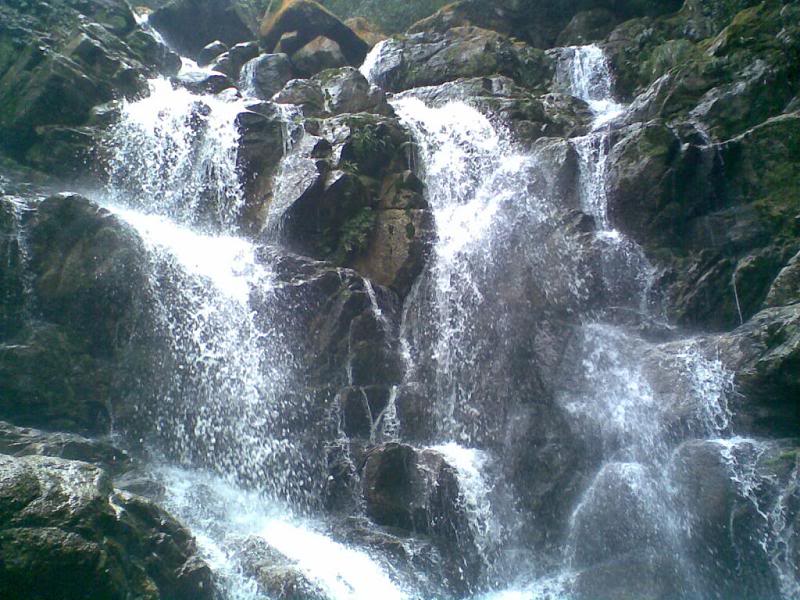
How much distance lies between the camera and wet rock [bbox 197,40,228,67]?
18.5 m

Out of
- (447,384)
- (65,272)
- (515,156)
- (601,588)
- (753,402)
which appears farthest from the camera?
(515,156)

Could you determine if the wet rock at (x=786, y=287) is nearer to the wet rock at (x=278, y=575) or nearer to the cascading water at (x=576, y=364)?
the cascading water at (x=576, y=364)

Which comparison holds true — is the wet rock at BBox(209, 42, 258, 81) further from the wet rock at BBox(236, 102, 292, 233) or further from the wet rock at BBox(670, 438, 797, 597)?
the wet rock at BBox(670, 438, 797, 597)

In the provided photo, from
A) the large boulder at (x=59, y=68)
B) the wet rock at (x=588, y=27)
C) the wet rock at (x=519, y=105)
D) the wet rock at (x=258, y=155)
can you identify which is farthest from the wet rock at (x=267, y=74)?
the wet rock at (x=588, y=27)

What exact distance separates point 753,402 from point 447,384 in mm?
4338

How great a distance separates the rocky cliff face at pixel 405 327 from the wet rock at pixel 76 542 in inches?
1.0

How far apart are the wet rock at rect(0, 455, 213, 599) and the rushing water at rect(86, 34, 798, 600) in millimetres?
889

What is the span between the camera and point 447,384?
10688mm

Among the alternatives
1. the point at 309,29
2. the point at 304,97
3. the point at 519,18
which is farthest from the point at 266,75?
the point at 519,18

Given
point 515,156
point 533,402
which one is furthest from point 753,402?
point 515,156

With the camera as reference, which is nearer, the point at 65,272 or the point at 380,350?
the point at 65,272

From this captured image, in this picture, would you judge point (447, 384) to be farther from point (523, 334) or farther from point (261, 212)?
point (261, 212)

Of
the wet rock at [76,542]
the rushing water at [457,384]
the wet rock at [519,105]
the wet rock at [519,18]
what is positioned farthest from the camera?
the wet rock at [519,18]

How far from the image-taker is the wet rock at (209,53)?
18.5 metres
